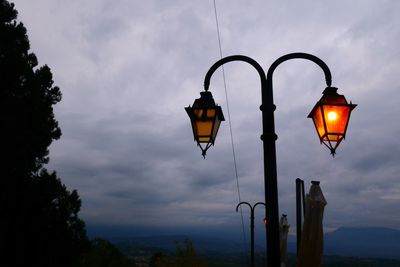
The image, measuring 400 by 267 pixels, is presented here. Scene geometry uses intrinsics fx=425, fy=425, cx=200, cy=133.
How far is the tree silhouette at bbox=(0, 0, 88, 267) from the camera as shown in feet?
62.3

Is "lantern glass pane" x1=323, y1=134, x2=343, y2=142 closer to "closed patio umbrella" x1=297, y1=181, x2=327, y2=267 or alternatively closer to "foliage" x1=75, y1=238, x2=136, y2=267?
"closed patio umbrella" x1=297, y1=181, x2=327, y2=267

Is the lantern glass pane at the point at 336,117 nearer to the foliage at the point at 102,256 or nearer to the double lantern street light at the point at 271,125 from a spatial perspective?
the double lantern street light at the point at 271,125

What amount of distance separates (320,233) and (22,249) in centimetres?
1474

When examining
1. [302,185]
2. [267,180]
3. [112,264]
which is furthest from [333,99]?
[112,264]

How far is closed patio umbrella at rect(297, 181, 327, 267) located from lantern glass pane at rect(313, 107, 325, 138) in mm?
4462

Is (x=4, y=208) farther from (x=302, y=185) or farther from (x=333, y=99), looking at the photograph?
(x=333, y=99)

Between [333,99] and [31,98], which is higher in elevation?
[31,98]

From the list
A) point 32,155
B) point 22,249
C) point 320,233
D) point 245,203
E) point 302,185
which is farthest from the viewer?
point 245,203

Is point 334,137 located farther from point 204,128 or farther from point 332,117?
point 204,128

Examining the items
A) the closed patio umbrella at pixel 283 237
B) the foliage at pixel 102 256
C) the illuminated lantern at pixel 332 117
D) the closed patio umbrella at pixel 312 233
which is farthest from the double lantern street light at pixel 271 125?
the foliage at pixel 102 256

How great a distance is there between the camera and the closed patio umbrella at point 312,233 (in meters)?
8.46

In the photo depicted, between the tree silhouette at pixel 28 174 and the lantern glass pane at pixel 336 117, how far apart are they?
56.2ft

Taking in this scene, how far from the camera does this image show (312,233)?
28.2 feet

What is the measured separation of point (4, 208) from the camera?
18.8 meters
